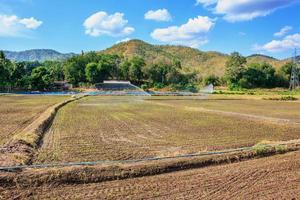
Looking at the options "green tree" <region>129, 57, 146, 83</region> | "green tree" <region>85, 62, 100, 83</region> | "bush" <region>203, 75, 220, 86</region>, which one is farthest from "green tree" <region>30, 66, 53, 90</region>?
"bush" <region>203, 75, 220, 86</region>

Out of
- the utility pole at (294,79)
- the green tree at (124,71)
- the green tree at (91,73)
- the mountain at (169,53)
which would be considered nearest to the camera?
the utility pole at (294,79)

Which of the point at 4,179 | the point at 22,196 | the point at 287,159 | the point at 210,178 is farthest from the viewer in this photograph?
the point at 287,159

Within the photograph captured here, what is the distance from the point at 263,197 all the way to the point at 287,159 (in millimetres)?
3697

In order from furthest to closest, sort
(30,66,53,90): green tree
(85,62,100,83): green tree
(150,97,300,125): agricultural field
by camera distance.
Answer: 1. (85,62,100,83): green tree
2. (30,66,53,90): green tree
3. (150,97,300,125): agricultural field

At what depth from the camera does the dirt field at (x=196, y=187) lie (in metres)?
6.55

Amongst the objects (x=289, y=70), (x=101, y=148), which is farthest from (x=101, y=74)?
(x=101, y=148)

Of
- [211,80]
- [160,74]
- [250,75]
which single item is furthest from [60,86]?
[250,75]

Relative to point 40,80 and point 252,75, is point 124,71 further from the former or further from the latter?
point 252,75

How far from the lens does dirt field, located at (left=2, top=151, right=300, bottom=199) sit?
6.55 metres

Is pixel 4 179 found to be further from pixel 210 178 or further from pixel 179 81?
pixel 179 81

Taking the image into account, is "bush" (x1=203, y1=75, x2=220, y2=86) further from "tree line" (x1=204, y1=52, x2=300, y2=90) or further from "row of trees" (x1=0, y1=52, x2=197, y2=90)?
"row of trees" (x1=0, y1=52, x2=197, y2=90)

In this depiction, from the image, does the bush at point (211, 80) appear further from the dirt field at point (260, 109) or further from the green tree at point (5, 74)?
the dirt field at point (260, 109)

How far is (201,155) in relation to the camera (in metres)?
9.77

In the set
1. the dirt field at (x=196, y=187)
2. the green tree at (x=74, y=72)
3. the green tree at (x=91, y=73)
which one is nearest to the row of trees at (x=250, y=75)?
the green tree at (x=91, y=73)
